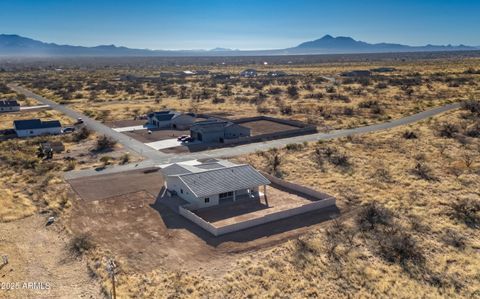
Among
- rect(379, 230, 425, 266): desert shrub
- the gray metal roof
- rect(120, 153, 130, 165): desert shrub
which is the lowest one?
rect(120, 153, 130, 165): desert shrub

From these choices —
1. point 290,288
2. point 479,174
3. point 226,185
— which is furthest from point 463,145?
point 290,288

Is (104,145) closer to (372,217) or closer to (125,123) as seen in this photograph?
(125,123)

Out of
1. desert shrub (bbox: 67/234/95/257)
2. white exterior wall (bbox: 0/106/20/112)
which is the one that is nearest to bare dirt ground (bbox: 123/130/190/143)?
desert shrub (bbox: 67/234/95/257)

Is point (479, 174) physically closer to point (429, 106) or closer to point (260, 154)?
point (260, 154)

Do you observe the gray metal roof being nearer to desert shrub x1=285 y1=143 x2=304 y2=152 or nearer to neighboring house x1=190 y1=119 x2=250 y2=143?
desert shrub x1=285 y1=143 x2=304 y2=152

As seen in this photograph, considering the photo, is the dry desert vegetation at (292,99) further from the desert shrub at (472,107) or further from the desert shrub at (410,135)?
the desert shrub at (410,135)

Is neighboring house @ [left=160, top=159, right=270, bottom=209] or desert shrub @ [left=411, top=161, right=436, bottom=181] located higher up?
neighboring house @ [left=160, top=159, right=270, bottom=209]

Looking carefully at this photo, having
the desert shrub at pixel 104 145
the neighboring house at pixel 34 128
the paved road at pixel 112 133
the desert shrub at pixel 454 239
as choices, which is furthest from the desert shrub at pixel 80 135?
the desert shrub at pixel 454 239
